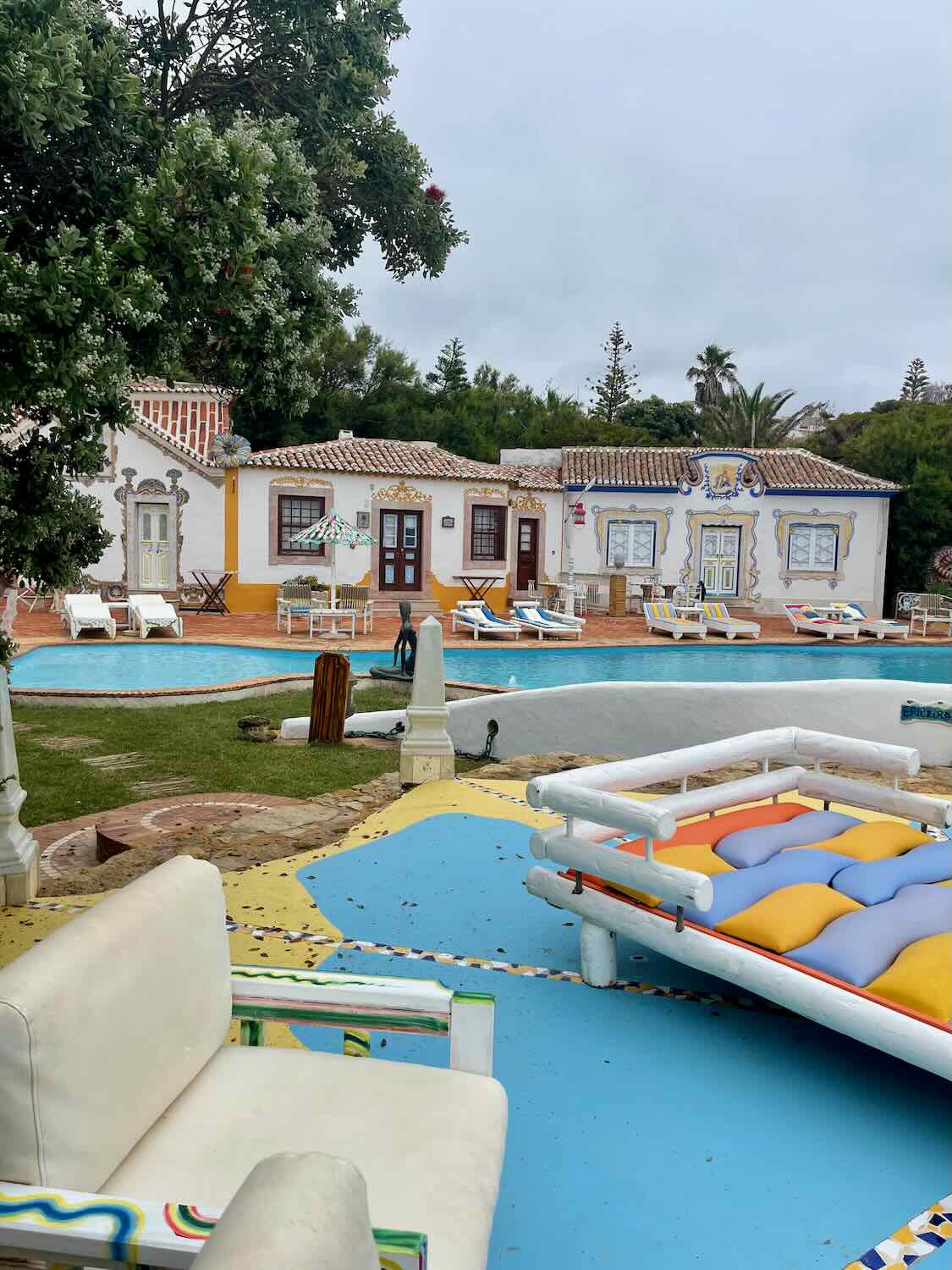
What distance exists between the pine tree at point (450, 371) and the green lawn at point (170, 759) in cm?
2881

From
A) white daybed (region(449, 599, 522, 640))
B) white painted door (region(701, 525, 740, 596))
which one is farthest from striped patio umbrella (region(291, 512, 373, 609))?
white painted door (region(701, 525, 740, 596))

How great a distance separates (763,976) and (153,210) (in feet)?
10.6

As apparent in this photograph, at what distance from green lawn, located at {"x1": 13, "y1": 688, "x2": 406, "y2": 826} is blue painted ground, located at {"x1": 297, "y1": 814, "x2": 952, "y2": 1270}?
393 cm

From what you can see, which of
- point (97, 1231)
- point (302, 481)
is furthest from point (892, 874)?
point (302, 481)

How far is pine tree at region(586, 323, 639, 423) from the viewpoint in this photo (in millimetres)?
43312

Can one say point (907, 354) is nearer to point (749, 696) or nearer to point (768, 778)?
point (749, 696)

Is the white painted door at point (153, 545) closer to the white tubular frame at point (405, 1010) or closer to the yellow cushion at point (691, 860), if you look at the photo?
the yellow cushion at point (691, 860)

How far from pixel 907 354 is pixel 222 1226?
2112 inches

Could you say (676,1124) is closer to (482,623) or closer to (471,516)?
(482,623)

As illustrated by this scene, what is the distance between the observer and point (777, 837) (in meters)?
4.11

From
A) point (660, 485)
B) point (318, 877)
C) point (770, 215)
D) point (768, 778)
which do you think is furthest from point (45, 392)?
point (660, 485)

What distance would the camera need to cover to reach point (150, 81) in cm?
452

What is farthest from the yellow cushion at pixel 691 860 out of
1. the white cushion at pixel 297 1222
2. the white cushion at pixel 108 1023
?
the white cushion at pixel 297 1222

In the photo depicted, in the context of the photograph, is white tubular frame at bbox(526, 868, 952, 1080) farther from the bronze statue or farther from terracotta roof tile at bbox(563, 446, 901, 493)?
terracotta roof tile at bbox(563, 446, 901, 493)
